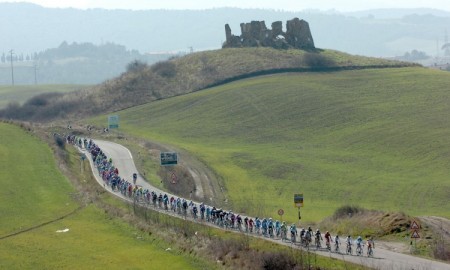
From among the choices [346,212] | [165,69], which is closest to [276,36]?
[165,69]

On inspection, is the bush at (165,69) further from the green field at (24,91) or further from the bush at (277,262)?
the bush at (277,262)

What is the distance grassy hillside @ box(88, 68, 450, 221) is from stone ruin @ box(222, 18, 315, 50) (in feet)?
62.1

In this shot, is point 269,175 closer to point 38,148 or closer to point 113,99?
point 38,148

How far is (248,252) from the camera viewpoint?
32.0m

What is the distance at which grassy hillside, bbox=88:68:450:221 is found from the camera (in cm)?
5741

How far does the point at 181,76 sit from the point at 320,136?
127 feet

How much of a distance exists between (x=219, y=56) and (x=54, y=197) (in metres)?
77.9

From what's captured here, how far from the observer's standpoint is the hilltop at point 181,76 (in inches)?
4343

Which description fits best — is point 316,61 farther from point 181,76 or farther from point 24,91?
point 24,91

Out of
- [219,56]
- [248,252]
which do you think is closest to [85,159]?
[248,252]

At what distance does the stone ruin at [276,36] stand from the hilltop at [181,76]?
4.70 m

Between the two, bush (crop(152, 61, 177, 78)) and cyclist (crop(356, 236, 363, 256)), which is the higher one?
bush (crop(152, 61, 177, 78))

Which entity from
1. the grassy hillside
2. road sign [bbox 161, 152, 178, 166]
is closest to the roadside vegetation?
road sign [bbox 161, 152, 178, 166]

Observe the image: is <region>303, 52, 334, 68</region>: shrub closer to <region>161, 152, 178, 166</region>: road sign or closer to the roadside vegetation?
<region>161, 152, 178, 166</region>: road sign
